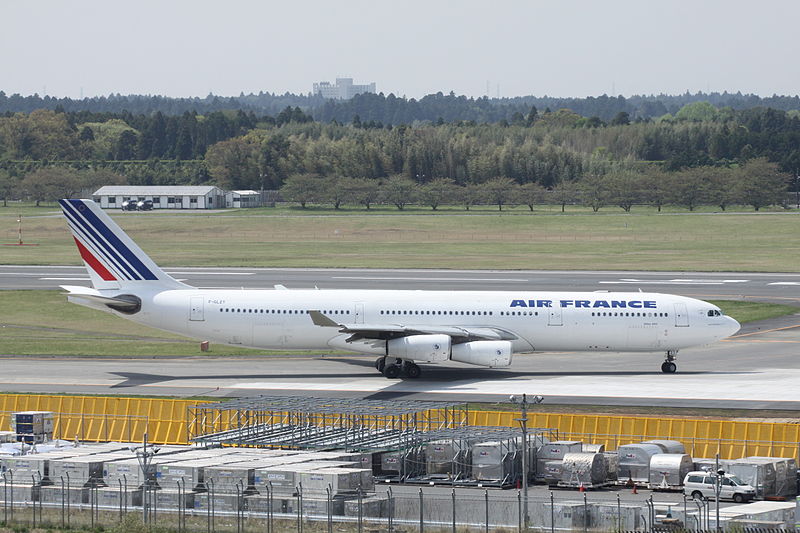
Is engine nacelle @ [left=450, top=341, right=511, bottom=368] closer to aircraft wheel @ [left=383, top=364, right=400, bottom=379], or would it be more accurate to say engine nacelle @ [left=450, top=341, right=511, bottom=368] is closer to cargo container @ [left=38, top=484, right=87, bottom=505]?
aircraft wheel @ [left=383, top=364, right=400, bottom=379]

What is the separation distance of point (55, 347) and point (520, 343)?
1194 inches

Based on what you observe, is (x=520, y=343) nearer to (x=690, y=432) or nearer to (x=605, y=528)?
(x=690, y=432)

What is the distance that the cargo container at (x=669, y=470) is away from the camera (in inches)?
1720

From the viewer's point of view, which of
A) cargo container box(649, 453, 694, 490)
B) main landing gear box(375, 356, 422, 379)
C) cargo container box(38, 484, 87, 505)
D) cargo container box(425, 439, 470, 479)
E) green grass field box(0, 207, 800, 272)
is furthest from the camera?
green grass field box(0, 207, 800, 272)

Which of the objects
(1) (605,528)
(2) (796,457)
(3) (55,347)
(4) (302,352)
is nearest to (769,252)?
(4) (302,352)

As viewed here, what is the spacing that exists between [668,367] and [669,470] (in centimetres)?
2399

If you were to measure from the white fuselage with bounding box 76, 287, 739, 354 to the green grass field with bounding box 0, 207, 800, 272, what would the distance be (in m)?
57.4

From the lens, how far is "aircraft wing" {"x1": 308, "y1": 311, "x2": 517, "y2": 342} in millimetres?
64688

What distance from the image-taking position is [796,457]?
45688 millimetres

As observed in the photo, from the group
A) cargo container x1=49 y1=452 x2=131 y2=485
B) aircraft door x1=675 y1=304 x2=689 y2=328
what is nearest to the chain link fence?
cargo container x1=49 y1=452 x2=131 y2=485

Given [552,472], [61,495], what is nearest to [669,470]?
→ [552,472]

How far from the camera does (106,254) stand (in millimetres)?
68875

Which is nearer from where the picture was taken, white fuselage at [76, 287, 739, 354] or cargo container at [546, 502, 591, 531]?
cargo container at [546, 502, 591, 531]

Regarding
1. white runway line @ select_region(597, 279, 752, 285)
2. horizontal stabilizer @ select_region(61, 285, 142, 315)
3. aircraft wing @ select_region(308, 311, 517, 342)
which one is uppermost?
horizontal stabilizer @ select_region(61, 285, 142, 315)
